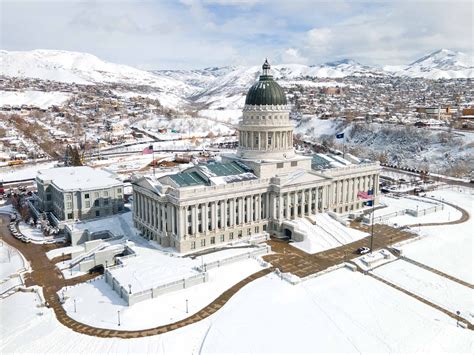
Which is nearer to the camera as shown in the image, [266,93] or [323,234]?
[323,234]

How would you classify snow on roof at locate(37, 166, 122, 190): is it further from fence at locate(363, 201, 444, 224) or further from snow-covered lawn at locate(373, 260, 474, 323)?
snow-covered lawn at locate(373, 260, 474, 323)

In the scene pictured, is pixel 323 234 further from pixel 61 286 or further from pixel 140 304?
pixel 61 286

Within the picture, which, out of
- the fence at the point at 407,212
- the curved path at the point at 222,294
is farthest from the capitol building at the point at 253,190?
the curved path at the point at 222,294

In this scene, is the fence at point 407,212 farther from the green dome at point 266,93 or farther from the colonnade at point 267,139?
the green dome at point 266,93

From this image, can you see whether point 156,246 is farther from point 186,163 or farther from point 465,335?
point 186,163

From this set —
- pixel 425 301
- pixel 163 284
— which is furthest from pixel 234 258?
pixel 425 301

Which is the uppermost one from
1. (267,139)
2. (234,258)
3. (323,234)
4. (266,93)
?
(266,93)

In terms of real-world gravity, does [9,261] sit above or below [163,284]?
below

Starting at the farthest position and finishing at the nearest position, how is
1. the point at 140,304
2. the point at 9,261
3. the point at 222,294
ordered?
the point at 9,261 < the point at 222,294 < the point at 140,304
